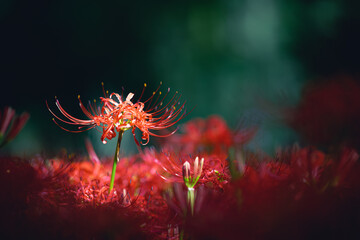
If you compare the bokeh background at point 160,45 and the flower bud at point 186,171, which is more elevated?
the bokeh background at point 160,45

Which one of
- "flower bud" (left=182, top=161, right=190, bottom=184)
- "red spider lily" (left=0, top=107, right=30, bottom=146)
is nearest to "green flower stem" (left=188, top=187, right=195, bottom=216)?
"flower bud" (left=182, top=161, right=190, bottom=184)

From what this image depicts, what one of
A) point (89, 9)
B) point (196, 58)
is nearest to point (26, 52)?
point (89, 9)

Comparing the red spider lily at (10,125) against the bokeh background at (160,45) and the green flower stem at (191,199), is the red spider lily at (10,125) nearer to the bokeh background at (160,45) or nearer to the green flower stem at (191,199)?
the green flower stem at (191,199)

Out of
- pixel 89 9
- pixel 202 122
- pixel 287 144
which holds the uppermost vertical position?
pixel 89 9

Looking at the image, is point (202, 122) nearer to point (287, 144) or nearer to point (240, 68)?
point (287, 144)

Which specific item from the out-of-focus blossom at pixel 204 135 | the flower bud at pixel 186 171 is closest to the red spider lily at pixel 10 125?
the flower bud at pixel 186 171

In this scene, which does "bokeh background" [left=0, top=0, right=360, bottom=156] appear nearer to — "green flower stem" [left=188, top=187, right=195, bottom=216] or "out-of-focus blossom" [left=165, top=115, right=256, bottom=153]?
"out-of-focus blossom" [left=165, top=115, right=256, bottom=153]

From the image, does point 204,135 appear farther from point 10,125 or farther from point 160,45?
point 160,45
